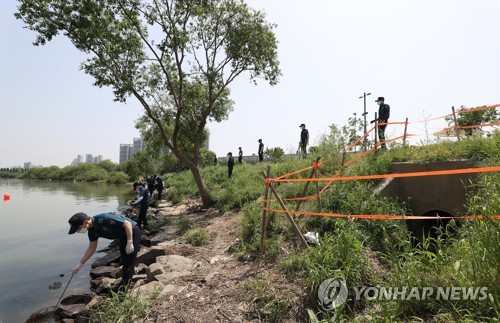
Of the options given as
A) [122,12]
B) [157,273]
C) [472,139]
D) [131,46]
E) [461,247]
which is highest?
[122,12]

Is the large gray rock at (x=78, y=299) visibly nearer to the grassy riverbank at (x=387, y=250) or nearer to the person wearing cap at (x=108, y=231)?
the person wearing cap at (x=108, y=231)

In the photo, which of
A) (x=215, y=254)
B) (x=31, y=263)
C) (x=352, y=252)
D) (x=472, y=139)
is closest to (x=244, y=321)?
(x=352, y=252)

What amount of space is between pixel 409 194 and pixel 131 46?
36.9 ft

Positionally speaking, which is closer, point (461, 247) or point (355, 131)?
point (461, 247)

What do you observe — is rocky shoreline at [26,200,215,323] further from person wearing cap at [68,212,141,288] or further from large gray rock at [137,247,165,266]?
person wearing cap at [68,212,141,288]

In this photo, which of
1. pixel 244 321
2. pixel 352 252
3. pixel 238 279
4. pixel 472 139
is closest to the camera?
pixel 244 321

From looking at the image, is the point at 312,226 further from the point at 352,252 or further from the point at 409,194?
the point at 409,194

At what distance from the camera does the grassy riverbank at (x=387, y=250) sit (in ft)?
8.81

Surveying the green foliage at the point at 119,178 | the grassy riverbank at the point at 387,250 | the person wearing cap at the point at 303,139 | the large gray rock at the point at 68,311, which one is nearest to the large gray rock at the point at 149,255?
the large gray rock at the point at 68,311

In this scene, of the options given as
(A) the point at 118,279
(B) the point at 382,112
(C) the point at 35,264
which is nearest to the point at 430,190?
(B) the point at 382,112

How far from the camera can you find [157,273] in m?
5.59

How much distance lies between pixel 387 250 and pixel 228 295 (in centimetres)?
282

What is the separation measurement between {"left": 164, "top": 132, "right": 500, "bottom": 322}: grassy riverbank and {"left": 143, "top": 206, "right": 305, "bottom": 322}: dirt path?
98 mm

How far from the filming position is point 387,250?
16.1 ft
